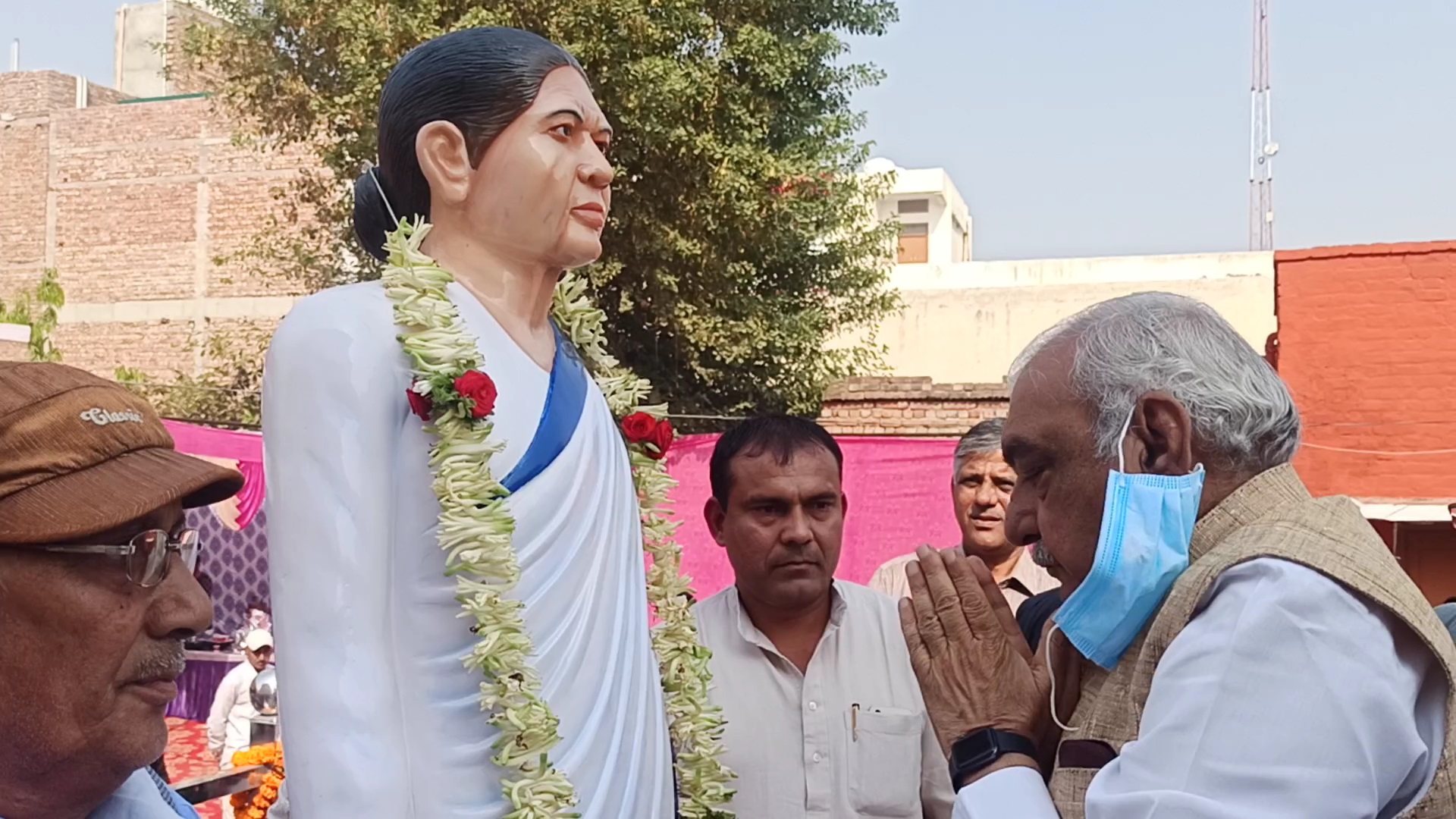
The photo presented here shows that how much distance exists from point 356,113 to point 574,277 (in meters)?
9.59

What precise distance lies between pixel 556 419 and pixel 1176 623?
106 centimetres

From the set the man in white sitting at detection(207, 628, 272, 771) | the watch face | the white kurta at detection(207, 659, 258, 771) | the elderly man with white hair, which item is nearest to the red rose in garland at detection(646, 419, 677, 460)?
the elderly man with white hair

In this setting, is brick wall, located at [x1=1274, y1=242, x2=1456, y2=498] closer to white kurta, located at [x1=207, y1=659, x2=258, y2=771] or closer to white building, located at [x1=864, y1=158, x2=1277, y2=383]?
white building, located at [x1=864, y1=158, x2=1277, y2=383]

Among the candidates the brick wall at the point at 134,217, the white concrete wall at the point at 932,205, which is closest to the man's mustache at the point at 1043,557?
the brick wall at the point at 134,217

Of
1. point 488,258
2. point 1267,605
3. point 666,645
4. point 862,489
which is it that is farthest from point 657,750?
point 862,489

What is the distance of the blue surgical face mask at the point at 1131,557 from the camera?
199 cm

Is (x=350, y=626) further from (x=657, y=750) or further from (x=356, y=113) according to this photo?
(x=356, y=113)

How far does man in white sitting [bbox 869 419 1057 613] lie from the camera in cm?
463

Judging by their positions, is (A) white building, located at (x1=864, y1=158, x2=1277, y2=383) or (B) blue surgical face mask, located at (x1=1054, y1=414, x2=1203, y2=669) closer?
(B) blue surgical face mask, located at (x1=1054, y1=414, x2=1203, y2=669)

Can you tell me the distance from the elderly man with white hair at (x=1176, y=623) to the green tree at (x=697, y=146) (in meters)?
9.14

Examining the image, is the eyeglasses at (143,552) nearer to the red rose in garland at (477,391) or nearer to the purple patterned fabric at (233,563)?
the red rose in garland at (477,391)

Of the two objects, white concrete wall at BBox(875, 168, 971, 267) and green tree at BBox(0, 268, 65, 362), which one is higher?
white concrete wall at BBox(875, 168, 971, 267)

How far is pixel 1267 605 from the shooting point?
1.78 metres

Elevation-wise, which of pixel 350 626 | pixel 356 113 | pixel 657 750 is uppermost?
pixel 356 113
